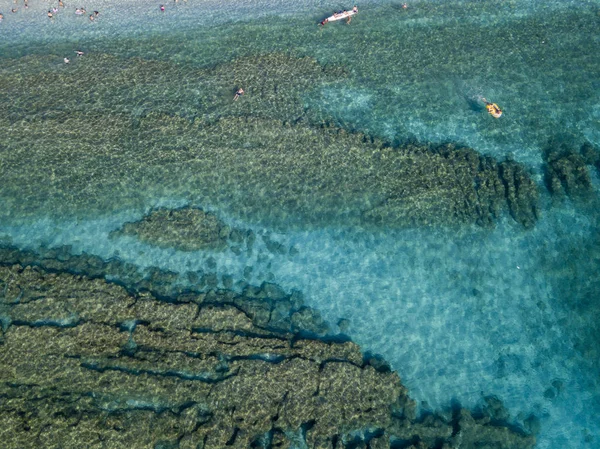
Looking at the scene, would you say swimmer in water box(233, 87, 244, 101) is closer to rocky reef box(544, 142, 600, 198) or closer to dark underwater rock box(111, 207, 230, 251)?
dark underwater rock box(111, 207, 230, 251)

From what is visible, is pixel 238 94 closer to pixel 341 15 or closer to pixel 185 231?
pixel 185 231

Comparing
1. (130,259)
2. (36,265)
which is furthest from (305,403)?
(36,265)

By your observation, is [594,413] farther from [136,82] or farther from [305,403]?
[136,82]

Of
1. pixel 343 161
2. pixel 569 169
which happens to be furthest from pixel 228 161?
pixel 569 169

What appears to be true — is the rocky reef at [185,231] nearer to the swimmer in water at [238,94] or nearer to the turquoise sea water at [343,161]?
the turquoise sea water at [343,161]

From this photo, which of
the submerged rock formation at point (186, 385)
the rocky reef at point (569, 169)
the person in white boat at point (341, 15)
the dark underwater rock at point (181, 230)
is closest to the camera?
the submerged rock formation at point (186, 385)

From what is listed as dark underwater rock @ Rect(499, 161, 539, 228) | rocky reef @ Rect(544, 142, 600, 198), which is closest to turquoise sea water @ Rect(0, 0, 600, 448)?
rocky reef @ Rect(544, 142, 600, 198)

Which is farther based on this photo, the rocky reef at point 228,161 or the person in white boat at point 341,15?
the person in white boat at point 341,15

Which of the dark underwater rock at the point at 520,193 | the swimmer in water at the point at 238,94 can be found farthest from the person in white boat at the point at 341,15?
the dark underwater rock at the point at 520,193
